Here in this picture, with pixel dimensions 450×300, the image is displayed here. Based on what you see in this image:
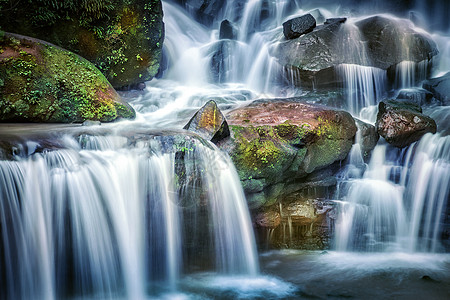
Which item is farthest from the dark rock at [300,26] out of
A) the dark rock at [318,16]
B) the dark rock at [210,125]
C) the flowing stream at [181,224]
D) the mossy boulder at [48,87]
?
the dark rock at [210,125]

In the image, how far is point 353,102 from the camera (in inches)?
390

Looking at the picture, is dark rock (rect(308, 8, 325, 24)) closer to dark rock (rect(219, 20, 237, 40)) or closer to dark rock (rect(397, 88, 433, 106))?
dark rock (rect(219, 20, 237, 40))

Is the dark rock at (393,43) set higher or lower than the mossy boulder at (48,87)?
higher

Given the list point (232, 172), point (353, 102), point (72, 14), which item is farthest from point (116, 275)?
point (353, 102)

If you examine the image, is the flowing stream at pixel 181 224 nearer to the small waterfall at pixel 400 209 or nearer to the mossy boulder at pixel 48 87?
the small waterfall at pixel 400 209

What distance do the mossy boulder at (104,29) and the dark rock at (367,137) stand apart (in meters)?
6.16

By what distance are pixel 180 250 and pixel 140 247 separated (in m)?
0.72

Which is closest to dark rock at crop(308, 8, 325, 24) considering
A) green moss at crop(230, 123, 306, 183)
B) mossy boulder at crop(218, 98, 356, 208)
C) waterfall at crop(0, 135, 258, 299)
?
mossy boulder at crop(218, 98, 356, 208)

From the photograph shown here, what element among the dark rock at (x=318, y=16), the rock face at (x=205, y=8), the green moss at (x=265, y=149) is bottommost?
the green moss at (x=265, y=149)

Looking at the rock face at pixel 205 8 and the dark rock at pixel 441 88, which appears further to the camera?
the rock face at pixel 205 8

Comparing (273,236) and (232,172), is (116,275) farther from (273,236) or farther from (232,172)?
(273,236)

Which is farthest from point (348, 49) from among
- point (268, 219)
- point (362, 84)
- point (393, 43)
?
point (268, 219)

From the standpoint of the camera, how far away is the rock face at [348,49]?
34.0 feet

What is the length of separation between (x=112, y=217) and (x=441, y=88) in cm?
960
